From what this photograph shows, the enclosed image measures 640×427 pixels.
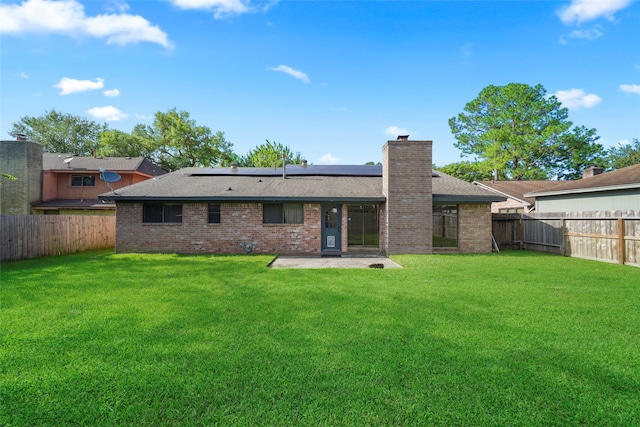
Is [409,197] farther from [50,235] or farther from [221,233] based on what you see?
[50,235]

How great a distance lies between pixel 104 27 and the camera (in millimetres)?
10164

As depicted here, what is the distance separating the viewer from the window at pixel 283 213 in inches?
516

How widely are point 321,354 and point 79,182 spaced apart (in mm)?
27096

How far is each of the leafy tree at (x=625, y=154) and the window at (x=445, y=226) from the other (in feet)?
121

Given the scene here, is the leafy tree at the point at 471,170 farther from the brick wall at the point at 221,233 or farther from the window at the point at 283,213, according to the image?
the window at the point at 283,213

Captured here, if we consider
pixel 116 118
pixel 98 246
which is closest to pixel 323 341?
pixel 98 246

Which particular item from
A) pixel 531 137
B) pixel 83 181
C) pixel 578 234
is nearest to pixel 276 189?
pixel 578 234

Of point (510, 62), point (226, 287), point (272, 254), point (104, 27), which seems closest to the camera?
point (226, 287)

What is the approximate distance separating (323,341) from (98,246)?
1577 cm

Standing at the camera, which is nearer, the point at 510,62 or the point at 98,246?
the point at 98,246

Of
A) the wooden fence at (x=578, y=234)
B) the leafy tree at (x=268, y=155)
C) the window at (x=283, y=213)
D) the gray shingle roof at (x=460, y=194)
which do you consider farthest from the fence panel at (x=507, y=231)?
the leafy tree at (x=268, y=155)

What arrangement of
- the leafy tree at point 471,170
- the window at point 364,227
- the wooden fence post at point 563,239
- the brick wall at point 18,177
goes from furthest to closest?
the leafy tree at point 471,170, the brick wall at point 18,177, the window at point 364,227, the wooden fence post at point 563,239

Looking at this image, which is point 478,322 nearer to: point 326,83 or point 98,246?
point 326,83

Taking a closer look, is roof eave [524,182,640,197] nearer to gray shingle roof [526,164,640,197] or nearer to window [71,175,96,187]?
gray shingle roof [526,164,640,197]
